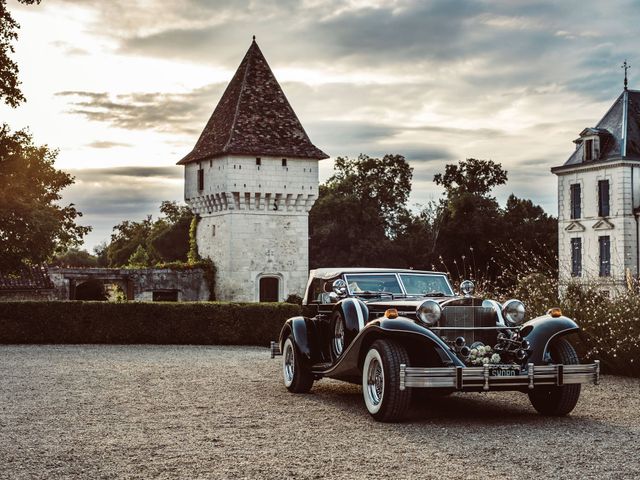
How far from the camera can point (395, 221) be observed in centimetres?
6359

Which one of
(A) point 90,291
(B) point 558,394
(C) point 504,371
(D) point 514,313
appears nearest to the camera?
(C) point 504,371

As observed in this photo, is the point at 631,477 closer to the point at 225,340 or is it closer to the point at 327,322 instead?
the point at 327,322

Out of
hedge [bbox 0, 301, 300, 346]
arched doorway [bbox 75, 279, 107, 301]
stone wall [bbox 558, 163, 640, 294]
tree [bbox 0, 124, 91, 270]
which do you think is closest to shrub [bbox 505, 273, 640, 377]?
hedge [bbox 0, 301, 300, 346]

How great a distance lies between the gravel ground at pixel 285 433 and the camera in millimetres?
6742

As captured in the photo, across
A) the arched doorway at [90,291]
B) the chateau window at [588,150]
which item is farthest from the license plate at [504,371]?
the arched doorway at [90,291]

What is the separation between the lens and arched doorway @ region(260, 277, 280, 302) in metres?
46.6

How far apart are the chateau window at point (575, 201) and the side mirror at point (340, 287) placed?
3754cm

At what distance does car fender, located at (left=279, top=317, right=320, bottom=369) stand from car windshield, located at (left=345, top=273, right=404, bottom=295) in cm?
83

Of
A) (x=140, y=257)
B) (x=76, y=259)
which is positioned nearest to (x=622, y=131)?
(x=140, y=257)

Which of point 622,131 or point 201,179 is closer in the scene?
point 622,131

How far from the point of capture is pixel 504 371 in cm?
905

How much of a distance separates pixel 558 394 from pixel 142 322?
639 inches

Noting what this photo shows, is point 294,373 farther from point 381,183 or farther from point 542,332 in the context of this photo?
point 381,183

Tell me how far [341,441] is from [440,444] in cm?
85
